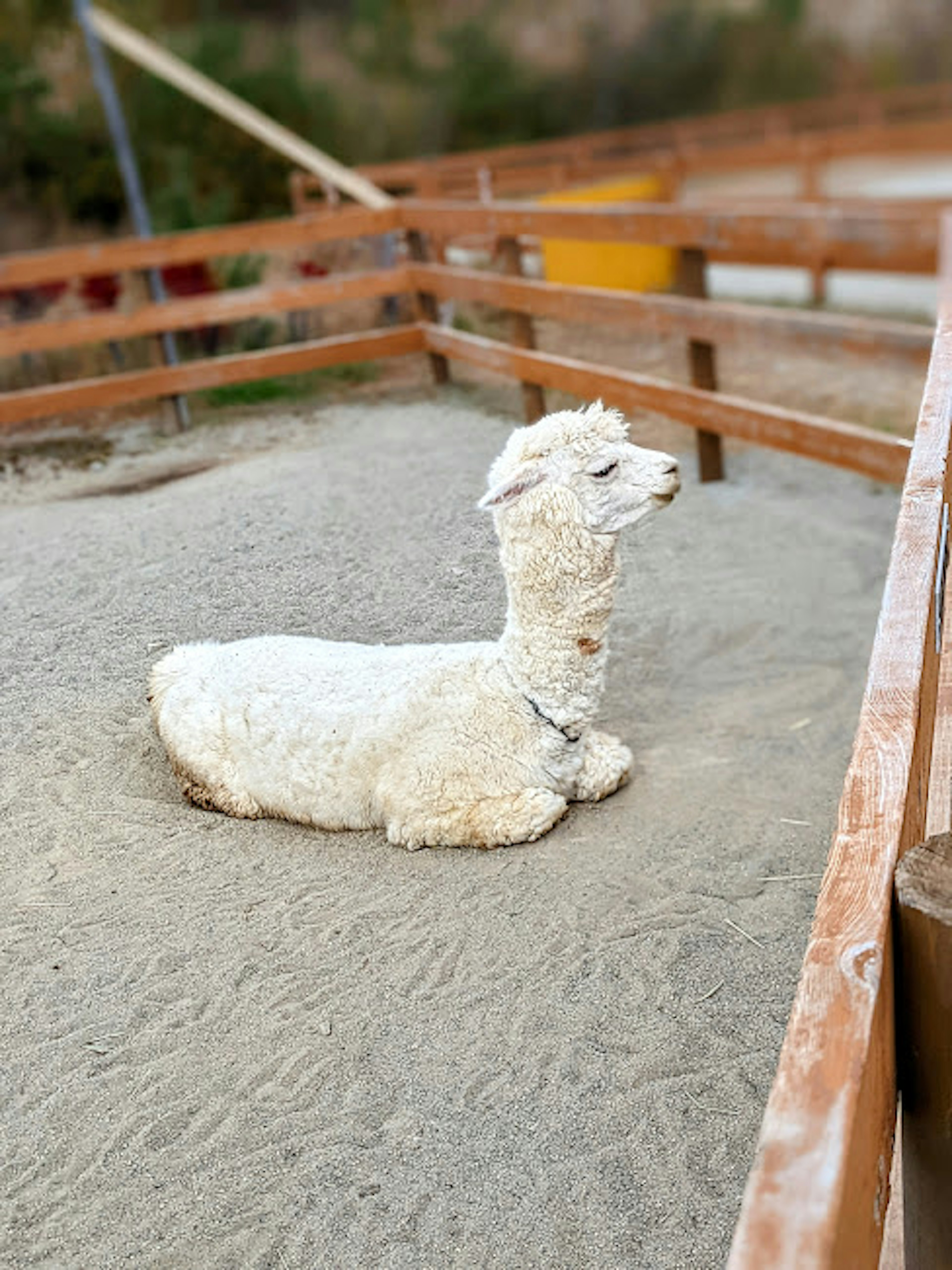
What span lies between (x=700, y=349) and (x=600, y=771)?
243 cm

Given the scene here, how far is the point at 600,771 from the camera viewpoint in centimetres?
325

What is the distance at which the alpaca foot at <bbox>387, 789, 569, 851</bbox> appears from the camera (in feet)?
9.74

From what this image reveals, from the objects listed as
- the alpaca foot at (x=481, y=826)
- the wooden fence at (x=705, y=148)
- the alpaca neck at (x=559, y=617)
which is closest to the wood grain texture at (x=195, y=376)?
the alpaca neck at (x=559, y=617)

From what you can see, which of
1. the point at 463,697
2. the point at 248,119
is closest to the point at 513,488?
the point at 463,697

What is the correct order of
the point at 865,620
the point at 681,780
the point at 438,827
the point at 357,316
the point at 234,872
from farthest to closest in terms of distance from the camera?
the point at 357,316
the point at 865,620
the point at 681,780
the point at 438,827
the point at 234,872

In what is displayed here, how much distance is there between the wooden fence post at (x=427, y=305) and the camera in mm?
4352

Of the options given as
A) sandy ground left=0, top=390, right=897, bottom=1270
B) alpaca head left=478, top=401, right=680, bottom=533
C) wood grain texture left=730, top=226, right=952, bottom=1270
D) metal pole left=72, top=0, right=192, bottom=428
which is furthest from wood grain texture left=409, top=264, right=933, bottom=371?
wood grain texture left=730, top=226, right=952, bottom=1270

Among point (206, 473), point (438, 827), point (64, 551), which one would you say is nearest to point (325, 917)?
point (438, 827)

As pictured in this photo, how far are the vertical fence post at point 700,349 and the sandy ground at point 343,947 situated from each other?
1.22m

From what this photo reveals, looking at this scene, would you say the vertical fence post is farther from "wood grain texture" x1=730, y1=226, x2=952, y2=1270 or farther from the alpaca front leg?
"wood grain texture" x1=730, y1=226, x2=952, y2=1270

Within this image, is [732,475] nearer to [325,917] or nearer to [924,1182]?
[325,917]

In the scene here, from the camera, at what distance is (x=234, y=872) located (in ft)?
8.95

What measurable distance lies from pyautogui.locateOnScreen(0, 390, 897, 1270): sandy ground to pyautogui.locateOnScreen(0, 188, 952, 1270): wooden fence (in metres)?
0.69

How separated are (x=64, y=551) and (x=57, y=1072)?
127 cm
